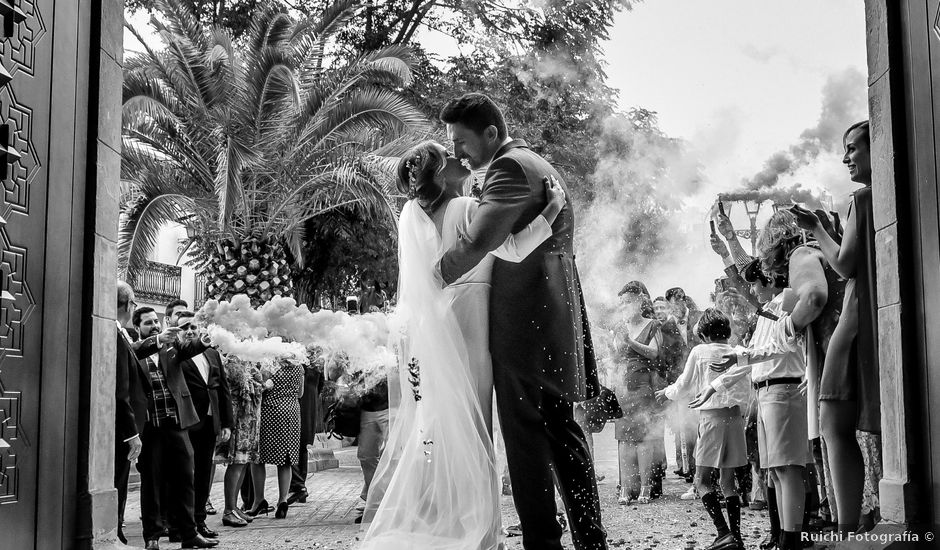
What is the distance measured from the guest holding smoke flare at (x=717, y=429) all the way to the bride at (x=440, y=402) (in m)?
1.67

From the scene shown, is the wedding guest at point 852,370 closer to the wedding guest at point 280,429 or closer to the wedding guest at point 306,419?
the wedding guest at point 280,429

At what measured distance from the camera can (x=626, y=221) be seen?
1184 cm

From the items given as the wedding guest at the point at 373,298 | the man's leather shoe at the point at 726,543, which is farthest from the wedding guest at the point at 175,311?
the wedding guest at the point at 373,298

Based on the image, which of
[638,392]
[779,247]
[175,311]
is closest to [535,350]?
[779,247]

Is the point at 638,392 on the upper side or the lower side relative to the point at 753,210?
lower

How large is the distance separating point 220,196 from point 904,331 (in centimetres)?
982

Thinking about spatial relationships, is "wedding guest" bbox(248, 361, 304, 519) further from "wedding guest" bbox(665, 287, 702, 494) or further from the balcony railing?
the balcony railing

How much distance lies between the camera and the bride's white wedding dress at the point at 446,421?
4926 mm

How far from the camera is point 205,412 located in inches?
306

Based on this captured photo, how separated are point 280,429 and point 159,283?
22825mm

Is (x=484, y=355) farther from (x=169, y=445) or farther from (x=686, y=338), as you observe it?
(x=686, y=338)

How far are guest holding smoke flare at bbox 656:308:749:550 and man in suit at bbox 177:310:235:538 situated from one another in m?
3.74

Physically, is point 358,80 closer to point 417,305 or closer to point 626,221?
point 626,221

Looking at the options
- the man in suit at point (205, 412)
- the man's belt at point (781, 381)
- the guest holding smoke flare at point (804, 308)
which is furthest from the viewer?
the man in suit at point (205, 412)
